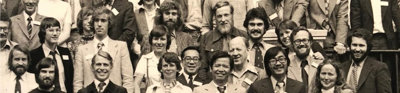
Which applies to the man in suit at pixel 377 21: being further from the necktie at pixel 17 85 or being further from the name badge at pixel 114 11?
the necktie at pixel 17 85

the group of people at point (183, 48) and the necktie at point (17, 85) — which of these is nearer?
the group of people at point (183, 48)

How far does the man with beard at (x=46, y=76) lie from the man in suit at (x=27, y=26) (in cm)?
59

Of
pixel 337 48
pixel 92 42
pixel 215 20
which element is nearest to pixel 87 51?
pixel 92 42

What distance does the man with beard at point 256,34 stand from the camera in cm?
1580

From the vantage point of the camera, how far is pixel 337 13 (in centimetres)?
1661

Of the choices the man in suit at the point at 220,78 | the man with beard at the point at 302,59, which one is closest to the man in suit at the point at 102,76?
the man in suit at the point at 220,78

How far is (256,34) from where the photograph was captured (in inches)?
623

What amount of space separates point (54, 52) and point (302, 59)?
9.00 feet

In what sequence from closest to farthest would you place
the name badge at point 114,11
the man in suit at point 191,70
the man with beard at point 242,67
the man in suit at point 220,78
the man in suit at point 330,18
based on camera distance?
the man in suit at point 220,78 → the man in suit at point 191,70 → the man with beard at point 242,67 → the name badge at point 114,11 → the man in suit at point 330,18

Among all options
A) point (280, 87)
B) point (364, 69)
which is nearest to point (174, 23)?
point (280, 87)

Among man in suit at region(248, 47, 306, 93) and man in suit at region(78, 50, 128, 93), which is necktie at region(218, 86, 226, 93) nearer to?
man in suit at region(248, 47, 306, 93)

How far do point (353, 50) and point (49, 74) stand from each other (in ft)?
11.0

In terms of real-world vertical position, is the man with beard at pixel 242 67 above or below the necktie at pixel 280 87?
above

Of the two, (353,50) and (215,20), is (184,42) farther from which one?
(353,50)
